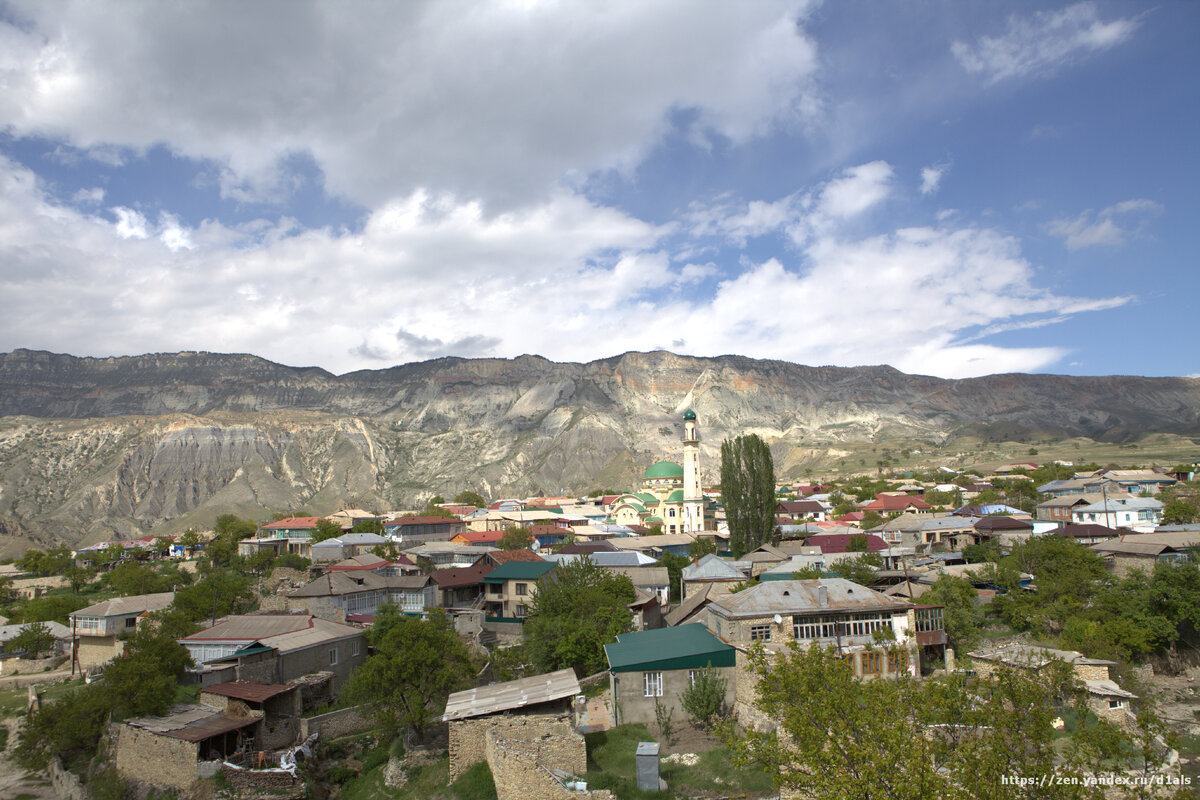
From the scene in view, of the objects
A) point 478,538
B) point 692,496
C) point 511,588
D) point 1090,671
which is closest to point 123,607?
point 511,588

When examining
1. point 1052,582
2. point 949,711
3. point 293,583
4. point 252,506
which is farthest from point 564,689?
point 252,506

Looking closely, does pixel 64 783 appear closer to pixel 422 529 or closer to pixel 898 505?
pixel 422 529

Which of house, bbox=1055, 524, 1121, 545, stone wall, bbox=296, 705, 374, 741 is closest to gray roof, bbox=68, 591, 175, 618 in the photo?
stone wall, bbox=296, 705, 374, 741

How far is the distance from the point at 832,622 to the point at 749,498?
31120 mm

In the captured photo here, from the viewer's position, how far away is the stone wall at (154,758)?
19203 millimetres

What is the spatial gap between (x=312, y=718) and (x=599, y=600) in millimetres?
11461

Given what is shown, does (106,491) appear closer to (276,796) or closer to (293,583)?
(293,583)

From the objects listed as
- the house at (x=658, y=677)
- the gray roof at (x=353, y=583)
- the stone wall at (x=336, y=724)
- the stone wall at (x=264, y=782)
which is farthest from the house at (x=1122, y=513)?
the stone wall at (x=264, y=782)

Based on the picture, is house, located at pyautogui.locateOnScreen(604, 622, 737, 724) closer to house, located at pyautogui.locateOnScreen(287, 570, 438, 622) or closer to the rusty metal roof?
the rusty metal roof

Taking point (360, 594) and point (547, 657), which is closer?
point (547, 657)

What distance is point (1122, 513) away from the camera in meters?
50.6

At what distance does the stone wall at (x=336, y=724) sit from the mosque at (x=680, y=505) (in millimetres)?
49126

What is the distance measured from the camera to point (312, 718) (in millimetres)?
22312

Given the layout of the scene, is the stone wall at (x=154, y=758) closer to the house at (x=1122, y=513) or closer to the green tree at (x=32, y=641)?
the green tree at (x=32, y=641)
